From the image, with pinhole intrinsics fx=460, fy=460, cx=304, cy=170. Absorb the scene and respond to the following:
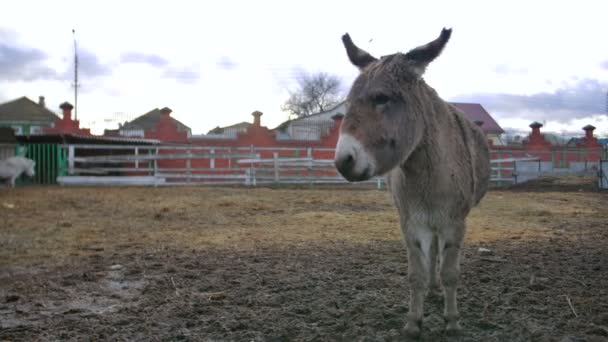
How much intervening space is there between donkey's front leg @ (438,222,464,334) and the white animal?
19636 mm

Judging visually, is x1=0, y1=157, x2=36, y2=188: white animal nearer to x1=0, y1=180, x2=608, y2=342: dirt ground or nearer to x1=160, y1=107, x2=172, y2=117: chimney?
x1=160, y1=107, x2=172, y2=117: chimney

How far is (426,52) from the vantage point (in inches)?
124

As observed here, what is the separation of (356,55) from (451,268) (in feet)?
5.99

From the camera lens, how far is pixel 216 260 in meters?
5.94

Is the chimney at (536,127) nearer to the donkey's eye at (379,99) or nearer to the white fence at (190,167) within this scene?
the white fence at (190,167)

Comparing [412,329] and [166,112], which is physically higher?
[166,112]

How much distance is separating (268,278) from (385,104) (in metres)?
2.75

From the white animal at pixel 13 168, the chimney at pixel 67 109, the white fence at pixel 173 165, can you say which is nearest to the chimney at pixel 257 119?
the white fence at pixel 173 165

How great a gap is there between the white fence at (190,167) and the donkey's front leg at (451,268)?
54.6ft

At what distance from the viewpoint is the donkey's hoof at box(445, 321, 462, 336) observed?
346 centimetres

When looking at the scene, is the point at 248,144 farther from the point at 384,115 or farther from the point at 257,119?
the point at 384,115

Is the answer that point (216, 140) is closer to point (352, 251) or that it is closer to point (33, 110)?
point (352, 251)

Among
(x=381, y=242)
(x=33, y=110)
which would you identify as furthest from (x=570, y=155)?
(x=33, y=110)

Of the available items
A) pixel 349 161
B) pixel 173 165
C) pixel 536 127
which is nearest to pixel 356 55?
pixel 349 161
